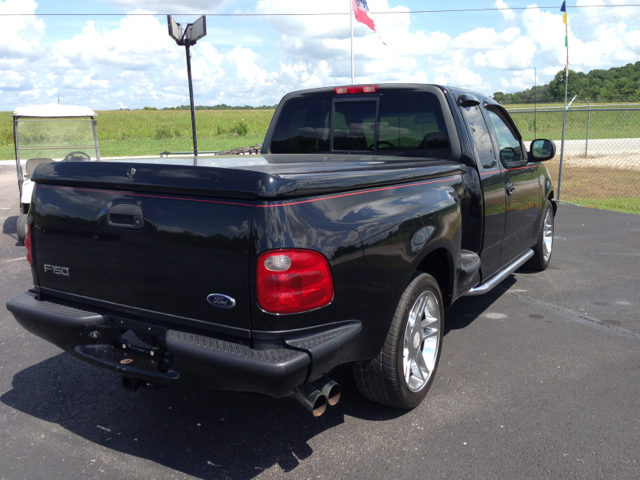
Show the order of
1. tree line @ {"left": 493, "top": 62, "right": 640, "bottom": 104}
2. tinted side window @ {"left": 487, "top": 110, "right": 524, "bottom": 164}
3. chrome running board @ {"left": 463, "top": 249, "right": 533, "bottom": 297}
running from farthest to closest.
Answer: tree line @ {"left": 493, "top": 62, "right": 640, "bottom": 104} → tinted side window @ {"left": 487, "top": 110, "right": 524, "bottom": 164} → chrome running board @ {"left": 463, "top": 249, "right": 533, "bottom": 297}

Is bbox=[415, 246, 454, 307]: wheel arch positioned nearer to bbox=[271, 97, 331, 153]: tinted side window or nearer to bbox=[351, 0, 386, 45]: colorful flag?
bbox=[271, 97, 331, 153]: tinted side window

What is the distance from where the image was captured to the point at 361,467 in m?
2.76

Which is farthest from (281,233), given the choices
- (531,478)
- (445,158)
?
(445,158)

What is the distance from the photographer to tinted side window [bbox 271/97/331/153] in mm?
4789

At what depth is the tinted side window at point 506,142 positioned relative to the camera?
4.88 meters

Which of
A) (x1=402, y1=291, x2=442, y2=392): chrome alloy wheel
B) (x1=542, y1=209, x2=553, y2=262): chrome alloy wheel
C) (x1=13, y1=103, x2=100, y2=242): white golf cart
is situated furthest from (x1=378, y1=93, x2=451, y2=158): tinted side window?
(x1=13, y1=103, x2=100, y2=242): white golf cart

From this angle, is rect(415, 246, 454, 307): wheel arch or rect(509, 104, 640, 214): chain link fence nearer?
rect(415, 246, 454, 307): wheel arch

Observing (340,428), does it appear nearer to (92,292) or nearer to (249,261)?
(249,261)

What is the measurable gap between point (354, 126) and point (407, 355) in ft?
7.15

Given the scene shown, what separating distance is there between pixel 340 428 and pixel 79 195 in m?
1.91

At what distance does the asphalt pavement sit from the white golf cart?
5.09m

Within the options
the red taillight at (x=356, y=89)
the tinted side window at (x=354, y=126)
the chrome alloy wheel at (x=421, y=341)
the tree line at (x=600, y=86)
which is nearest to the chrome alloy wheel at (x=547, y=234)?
the tinted side window at (x=354, y=126)

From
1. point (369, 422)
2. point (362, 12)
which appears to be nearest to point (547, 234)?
point (369, 422)

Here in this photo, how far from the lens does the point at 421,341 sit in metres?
3.38
